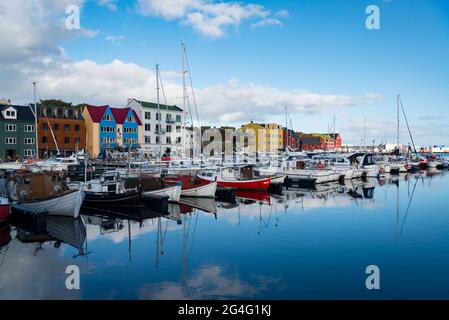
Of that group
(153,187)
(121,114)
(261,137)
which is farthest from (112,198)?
(261,137)

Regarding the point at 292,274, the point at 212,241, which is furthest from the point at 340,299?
the point at 212,241

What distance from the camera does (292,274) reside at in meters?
16.8

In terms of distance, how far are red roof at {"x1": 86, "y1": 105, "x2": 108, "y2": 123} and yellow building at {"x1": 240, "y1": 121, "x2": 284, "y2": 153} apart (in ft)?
172

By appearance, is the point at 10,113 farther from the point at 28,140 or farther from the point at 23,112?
the point at 28,140

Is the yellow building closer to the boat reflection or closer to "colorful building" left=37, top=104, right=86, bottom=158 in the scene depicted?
"colorful building" left=37, top=104, right=86, bottom=158

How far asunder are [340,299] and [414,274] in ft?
16.1

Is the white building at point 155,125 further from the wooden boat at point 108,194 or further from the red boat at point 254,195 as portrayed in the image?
the wooden boat at point 108,194

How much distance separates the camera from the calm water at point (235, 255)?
1511 cm

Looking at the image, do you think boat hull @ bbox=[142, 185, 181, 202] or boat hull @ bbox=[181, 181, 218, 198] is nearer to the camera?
boat hull @ bbox=[142, 185, 181, 202]

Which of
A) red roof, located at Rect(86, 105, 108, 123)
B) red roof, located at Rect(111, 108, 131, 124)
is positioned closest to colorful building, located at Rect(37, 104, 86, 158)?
red roof, located at Rect(86, 105, 108, 123)

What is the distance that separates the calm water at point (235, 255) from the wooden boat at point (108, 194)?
3.17 metres

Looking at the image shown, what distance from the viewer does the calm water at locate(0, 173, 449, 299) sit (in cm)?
1511

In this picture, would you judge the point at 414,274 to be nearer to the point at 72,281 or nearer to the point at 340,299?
the point at 340,299

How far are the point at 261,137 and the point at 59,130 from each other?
71849 millimetres
